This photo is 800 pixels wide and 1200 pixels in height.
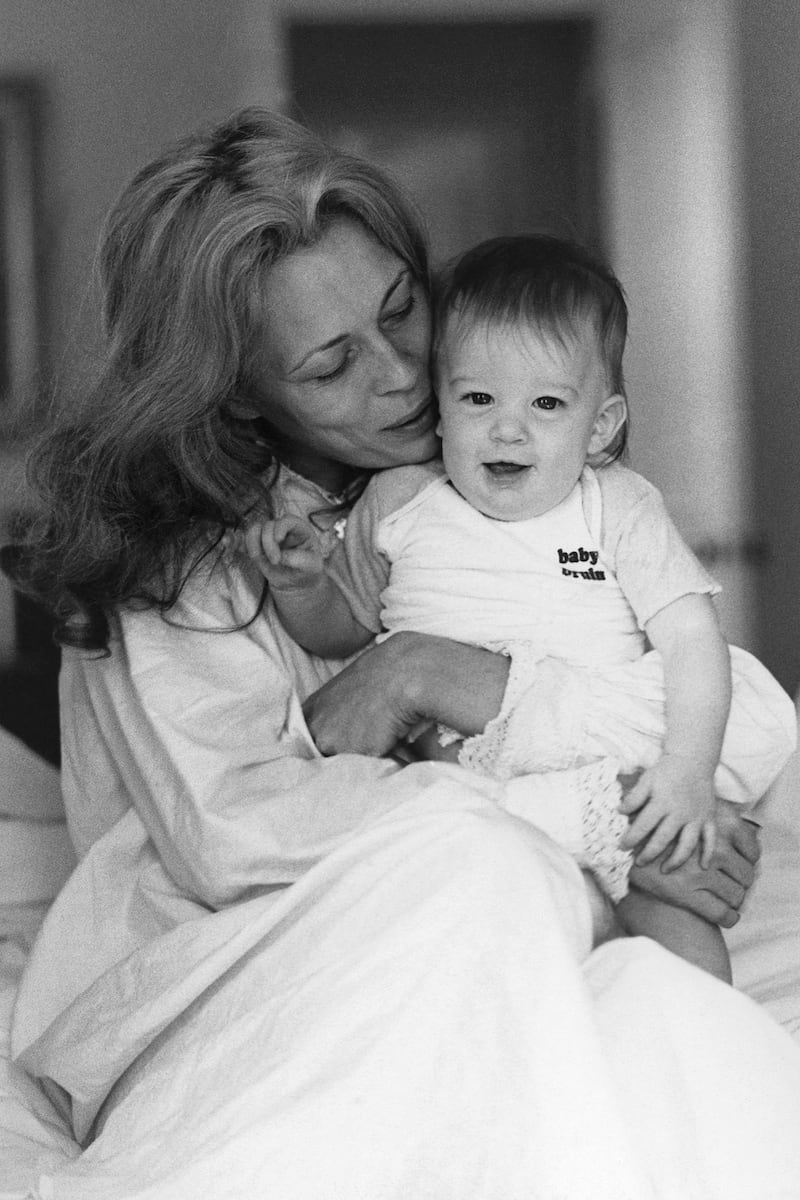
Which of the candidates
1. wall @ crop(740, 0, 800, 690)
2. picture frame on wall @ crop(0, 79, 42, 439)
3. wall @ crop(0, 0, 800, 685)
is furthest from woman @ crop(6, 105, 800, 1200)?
wall @ crop(740, 0, 800, 690)

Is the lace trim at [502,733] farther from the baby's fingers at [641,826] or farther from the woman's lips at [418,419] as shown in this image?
the woman's lips at [418,419]

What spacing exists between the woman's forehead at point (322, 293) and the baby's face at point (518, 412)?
0.37 ft

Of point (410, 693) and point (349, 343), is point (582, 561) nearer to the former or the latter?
point (410, 693)

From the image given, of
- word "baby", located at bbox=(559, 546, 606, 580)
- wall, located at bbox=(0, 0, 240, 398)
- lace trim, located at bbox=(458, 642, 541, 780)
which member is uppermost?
wall, located at bbox=(0, 0, 240, 398)

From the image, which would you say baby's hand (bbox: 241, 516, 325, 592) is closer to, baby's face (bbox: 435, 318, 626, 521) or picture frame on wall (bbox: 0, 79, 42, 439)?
baby's face (bbox: 435, 318, 626, 521)

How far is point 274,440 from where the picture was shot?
2053mm

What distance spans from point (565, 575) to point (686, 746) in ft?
0.82

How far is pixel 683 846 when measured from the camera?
5.58 ft

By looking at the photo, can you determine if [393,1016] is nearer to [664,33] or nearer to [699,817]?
[699,817]

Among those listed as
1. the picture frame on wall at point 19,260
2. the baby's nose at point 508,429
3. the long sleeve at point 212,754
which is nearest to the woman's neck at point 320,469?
the long sleeve at point 212,754

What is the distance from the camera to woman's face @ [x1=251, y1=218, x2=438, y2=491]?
6.00 ft

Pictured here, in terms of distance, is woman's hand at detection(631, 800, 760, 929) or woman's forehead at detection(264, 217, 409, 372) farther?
woman's forehead at detection(264, 217, 409, 372)

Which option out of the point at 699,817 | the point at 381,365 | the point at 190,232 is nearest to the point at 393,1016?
the point at 699,817

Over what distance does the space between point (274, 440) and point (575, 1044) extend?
982 millimetres
